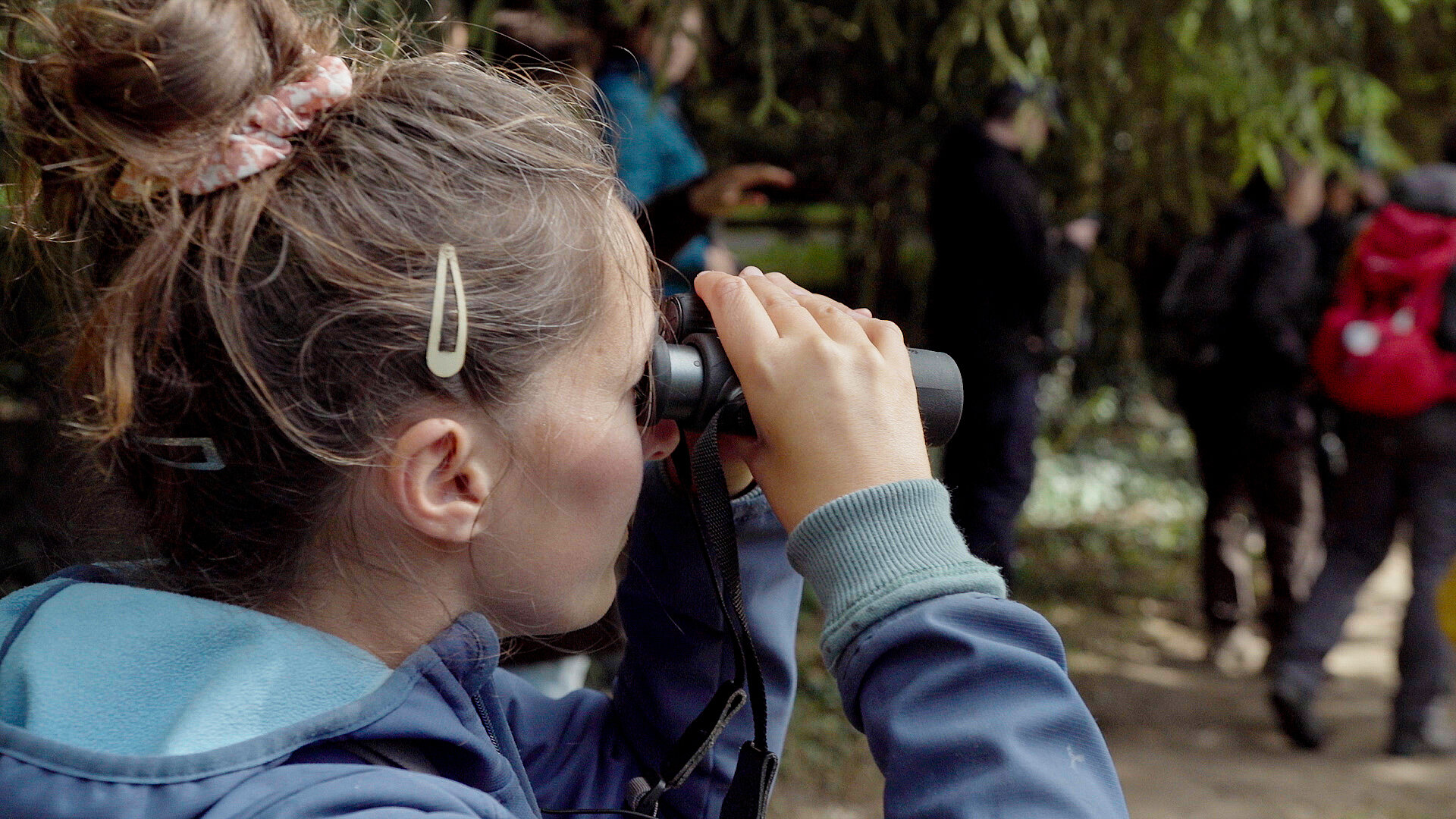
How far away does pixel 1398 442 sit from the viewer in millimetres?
4059

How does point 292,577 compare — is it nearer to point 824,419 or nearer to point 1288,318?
point 824,419

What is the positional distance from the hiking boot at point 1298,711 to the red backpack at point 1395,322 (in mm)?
963

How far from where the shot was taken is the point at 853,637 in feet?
3.16

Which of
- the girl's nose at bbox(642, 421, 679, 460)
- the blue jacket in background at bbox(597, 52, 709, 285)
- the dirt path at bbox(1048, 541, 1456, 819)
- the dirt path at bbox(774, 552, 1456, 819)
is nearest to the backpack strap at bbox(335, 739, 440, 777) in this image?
the girl's nose at bbox(642, 421, 679, 460)

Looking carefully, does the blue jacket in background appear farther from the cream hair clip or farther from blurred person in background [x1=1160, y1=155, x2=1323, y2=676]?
the cream hair clip

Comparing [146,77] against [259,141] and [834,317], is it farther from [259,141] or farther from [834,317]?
[834,317]

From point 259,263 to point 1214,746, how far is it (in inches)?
164

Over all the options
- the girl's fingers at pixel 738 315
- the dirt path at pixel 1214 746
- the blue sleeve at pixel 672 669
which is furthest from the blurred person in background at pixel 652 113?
the dirt path at pixel 1214 746

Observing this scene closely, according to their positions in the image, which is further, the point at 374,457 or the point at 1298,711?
the point at 1298,711

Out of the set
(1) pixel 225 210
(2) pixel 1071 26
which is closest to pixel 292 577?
(1) pixel 225 210

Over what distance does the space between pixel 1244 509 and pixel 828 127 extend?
9.39 feet

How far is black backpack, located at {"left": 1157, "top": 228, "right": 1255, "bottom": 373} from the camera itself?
15.3 feet

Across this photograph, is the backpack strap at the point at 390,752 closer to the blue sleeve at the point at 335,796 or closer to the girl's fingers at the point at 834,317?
the blue sleeve at the point at 335,796

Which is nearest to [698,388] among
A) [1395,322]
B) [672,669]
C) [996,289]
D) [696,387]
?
[696,387]
